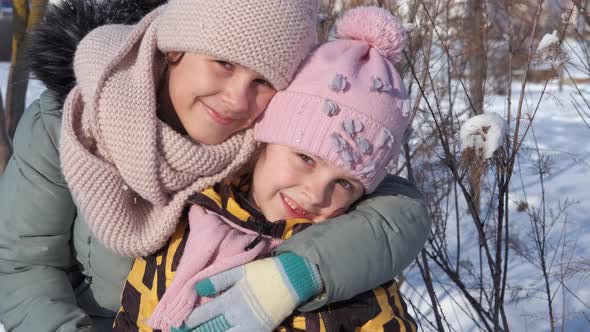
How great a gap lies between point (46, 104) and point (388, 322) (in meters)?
1.16

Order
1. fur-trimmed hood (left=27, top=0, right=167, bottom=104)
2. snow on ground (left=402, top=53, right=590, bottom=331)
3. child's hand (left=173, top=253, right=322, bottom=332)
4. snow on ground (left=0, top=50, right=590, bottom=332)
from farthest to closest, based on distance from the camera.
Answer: snow on ground (left=0, top=50, right=590, bottom=332) < snow on ground (left=402, top=53, right=590, bottom=331) < fur-trimmed hood (left=27, top=0, right=167, bottom=104) < child's hand (left=173, top=253, right=322, bottom=332)

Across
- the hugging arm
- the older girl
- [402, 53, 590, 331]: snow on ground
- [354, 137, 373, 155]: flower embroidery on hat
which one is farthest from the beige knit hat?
[402, 53, 590, 331]: snow on ground

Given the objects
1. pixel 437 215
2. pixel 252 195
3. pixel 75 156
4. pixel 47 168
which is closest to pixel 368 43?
pixel 252 195

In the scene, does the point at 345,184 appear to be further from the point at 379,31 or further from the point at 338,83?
the point at 379,31

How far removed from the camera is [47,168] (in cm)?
194

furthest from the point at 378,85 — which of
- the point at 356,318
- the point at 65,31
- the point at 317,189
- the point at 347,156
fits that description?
the point at 65,31

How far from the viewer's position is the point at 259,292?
5.26 ft

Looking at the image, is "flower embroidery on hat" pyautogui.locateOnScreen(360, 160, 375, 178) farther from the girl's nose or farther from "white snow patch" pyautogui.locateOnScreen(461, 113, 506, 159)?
"white snow patch" pyautogui.locateOnScreen(461, 113, 506, 159)

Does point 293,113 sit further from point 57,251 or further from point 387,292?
point 57,251

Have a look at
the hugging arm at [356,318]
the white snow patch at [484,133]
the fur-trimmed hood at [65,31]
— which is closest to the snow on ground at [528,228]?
the fur-trimmed hood at [65,31]

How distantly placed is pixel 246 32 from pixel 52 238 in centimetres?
83

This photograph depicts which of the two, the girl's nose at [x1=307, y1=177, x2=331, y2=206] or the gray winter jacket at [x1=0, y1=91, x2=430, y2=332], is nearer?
the girl's nose at [x1=307, y1=177, x2=331, y2=206]

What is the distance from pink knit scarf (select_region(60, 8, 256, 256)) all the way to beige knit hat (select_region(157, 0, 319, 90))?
118 mm

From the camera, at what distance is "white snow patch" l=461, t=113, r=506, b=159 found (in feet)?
7.20
